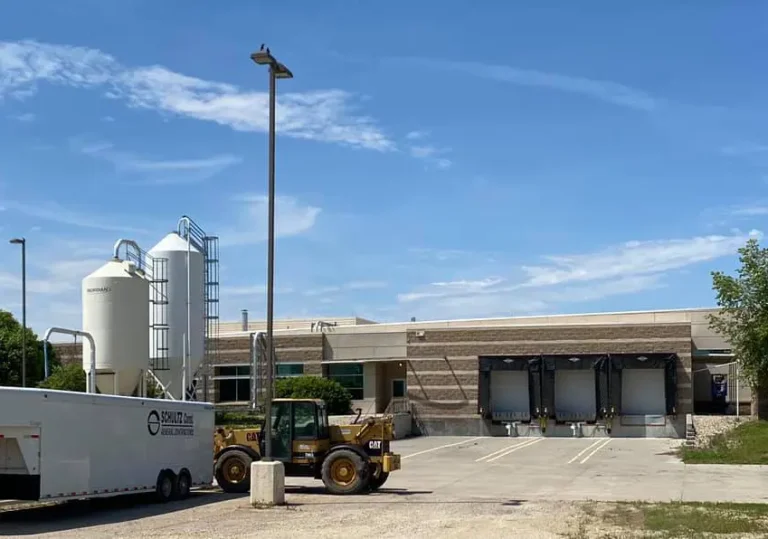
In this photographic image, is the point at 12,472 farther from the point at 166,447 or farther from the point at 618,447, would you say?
the point at 618,447

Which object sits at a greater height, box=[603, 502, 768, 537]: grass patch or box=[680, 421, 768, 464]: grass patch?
box=[603, 502, 768, 537]: grass patch

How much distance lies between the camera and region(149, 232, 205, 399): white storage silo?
3466 cm

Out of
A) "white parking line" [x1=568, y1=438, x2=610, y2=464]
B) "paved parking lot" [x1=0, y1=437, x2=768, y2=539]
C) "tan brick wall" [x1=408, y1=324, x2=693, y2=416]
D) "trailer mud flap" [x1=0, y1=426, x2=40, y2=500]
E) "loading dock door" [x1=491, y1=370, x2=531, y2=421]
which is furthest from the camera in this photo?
"loading dock door" [x1=491, y1=370, x2=531, y2=421]

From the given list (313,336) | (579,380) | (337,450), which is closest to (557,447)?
(579,380)

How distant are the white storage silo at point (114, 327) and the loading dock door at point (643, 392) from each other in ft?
99.8

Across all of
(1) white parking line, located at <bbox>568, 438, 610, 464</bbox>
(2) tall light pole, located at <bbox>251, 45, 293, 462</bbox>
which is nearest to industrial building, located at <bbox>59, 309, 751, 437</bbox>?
(1) white parking line, located at <bbox>568, 438, 610, 464</bbox>

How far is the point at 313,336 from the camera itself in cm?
5841

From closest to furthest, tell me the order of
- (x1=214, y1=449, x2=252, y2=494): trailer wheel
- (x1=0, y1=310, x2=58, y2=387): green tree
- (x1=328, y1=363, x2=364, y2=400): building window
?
(x1=214, y1=449, x2=252, y2=494): trailer wheel
(x1=0, y1=310, x2=58, y2=387): green tree
(x1=328, y1=363, x2=364, y2=400): building window

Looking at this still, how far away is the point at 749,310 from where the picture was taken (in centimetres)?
4250

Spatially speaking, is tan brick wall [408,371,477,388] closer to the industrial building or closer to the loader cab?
the industrial building

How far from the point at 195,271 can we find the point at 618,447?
21.5 metres

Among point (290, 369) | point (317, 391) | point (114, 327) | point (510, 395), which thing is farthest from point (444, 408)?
point (114, 327)

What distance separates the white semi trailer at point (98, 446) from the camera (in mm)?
17031

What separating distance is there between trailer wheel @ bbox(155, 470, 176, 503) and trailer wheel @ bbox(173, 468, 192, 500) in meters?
0.15
